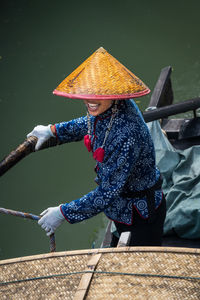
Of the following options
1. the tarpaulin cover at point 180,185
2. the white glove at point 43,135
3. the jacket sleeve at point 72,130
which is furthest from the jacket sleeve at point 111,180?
the tarpaulin cover at point 180,185

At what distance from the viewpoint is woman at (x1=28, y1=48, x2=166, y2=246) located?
169 cm

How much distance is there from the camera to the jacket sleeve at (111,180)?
1.70m

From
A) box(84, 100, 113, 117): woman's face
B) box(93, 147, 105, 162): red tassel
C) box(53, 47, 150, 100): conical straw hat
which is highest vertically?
box(53, 47, 150, 100): conical straw hat

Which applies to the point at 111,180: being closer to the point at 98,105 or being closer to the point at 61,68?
Answer: the point at 98,105

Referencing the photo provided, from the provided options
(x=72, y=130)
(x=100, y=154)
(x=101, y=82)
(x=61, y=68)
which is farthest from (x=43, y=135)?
(x=61, y=68)

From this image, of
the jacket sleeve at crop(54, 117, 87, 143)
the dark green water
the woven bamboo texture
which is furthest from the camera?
the dark green water

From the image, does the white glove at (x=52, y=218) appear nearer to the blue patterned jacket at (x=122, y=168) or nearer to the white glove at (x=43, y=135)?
the blue patterned jacket at (x=122, y=168)

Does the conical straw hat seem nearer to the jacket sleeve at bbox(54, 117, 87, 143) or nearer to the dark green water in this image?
the jacket sleeve at bbox(54, 117, 87, 143)

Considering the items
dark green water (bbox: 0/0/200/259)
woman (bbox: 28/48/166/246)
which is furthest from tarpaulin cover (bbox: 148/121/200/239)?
dark green water (bbox: 0/0/200/259)

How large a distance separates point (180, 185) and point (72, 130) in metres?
1.01

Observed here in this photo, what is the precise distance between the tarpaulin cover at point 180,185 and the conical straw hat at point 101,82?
1.07 meters

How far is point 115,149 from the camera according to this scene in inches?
67.6

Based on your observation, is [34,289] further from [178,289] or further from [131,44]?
[131,44]

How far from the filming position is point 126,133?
67.3 inches
